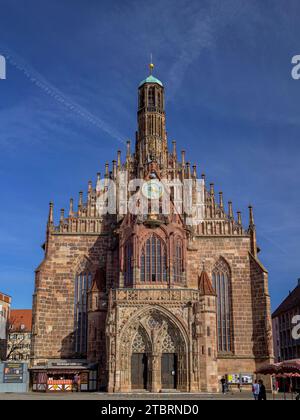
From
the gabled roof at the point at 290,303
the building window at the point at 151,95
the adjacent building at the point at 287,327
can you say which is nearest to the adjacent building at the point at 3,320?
the building window at the point at 151,95

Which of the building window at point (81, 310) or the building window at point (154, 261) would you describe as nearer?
the building window at point (154, 261)

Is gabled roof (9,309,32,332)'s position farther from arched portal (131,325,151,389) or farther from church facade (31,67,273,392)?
arched portal (131,325,151,389)

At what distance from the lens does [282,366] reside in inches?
1335

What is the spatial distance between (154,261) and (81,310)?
10.2 metres

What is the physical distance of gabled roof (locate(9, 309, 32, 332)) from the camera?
11206 centimetres

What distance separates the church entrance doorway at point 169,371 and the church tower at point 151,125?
826 inches

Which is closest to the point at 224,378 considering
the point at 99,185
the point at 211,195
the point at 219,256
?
the point at 219,256

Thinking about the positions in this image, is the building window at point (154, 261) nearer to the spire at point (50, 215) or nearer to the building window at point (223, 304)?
the building window at point (223, 304)

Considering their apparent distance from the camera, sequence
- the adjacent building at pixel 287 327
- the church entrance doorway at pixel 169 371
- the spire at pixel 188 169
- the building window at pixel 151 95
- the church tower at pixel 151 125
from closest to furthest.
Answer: the church entrance doorway at pixel 169 371 < the spire at pixel 188 169 < the church tower at pixel 151 125 < the building window at pixel 151 95 < the adjacent building at pixel 287 327

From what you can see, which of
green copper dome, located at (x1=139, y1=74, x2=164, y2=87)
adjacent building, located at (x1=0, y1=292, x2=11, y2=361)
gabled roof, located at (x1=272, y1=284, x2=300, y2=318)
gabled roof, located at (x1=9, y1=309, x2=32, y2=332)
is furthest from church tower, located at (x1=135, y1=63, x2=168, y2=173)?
gabled roof, located at (x1=9, y1=309, x2=32, y2=332)

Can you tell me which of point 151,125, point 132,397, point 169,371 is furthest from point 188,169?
point 132,397

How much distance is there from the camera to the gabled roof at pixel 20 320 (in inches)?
4412

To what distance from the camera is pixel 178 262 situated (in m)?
52.7

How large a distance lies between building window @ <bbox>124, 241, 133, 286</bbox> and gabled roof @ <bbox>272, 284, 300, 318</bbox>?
39001mm
